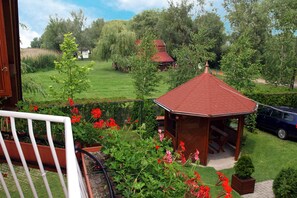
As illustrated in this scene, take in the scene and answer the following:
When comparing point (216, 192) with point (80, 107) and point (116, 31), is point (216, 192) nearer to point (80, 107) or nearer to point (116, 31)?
point (80, 107)

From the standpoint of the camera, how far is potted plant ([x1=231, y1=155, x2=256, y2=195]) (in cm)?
831

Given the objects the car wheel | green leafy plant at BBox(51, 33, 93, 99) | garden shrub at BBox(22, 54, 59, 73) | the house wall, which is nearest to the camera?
the house wall

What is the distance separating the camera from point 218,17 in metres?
40.1

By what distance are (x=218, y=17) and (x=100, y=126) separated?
3966 centimetres

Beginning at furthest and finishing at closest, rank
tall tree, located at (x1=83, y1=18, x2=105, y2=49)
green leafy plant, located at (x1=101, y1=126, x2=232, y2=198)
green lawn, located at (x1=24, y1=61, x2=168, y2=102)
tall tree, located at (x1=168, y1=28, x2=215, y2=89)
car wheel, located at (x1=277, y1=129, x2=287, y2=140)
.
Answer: tall tree, located at (x1=83, y1=18, x2=105, y2=49) < green lawn, located at (x1=24, y1=61, x2=168, y2=102) < tall tree, located at (x1=168, y1=28, x2=215, y2=89) < car wheel, located at (x1=277, y1=129, x2=287, y2=140) < green leafy plant, located at (x1=101, y1=126, x2=232, y2=198)

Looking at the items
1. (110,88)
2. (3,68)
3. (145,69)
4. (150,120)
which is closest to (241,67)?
(145,69)

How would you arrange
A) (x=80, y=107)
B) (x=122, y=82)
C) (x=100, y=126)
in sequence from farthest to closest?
(x=122, y=82) → (x=80, y=107) → (x=100, y=126)

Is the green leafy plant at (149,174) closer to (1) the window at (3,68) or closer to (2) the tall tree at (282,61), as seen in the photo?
(1) the window at (3,68)

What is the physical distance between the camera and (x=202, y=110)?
10.2 m

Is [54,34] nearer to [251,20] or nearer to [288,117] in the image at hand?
[251,20]

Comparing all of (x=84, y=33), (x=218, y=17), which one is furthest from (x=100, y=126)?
(x=84, y=33)

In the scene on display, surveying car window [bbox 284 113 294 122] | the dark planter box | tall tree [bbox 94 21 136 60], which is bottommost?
the dark planter box

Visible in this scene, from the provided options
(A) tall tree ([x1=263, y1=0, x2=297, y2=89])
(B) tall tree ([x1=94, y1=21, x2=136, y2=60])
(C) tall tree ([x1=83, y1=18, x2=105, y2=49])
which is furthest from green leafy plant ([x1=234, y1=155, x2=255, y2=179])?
(C) tall tree ([x1=83, y1=18, x2=105, y2=49])

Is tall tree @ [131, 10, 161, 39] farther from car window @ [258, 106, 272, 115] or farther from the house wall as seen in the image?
the house wall
